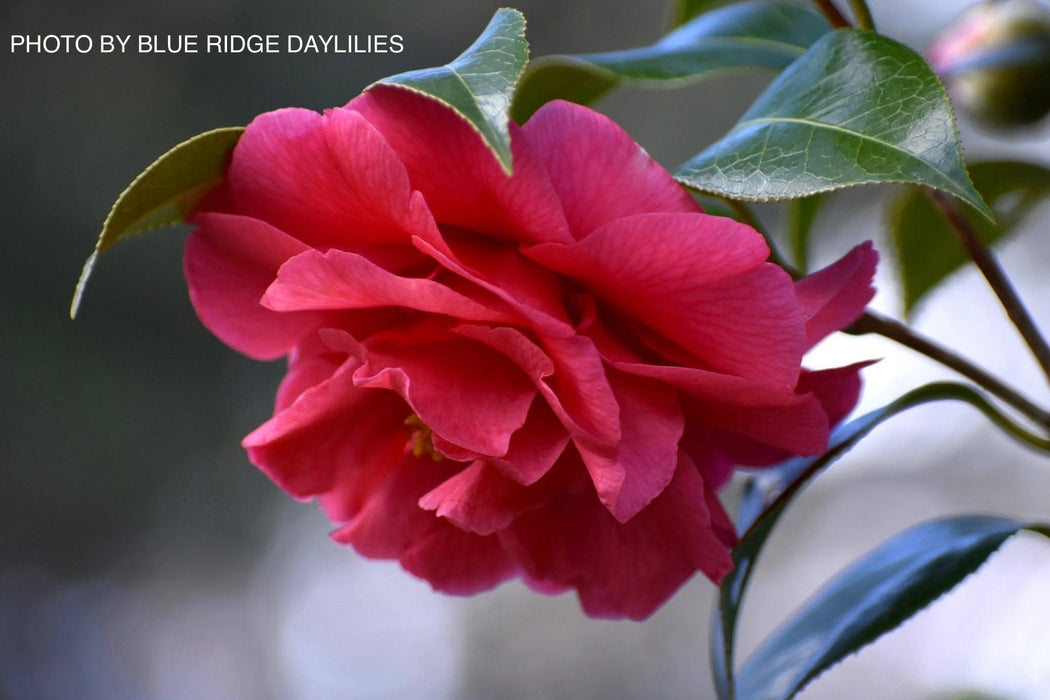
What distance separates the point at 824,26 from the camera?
729 millimetres

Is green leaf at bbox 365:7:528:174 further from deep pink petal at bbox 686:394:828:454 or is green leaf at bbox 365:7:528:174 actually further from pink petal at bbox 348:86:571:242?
deep pink petal at bbox 686:394:828:454

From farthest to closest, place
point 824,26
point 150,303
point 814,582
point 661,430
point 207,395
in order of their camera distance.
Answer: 1. point 814,582
2. point 207,395
3. point 150,303
4. point 824,26
5. point 661,430

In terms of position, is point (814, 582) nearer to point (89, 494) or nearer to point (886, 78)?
point (89, 494)

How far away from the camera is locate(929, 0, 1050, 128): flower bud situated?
2.68 feet

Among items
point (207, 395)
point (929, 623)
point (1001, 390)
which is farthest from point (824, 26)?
point (929, 623)

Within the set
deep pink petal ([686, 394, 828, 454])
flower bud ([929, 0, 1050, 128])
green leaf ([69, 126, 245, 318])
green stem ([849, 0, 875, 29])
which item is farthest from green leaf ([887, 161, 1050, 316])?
green leaf ([69, 126, 245, 318])

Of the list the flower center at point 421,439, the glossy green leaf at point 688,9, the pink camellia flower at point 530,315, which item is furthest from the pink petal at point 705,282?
the glossy green leaf at point 688,9

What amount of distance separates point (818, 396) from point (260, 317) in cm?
28

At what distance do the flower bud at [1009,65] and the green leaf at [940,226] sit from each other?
0.14 feet

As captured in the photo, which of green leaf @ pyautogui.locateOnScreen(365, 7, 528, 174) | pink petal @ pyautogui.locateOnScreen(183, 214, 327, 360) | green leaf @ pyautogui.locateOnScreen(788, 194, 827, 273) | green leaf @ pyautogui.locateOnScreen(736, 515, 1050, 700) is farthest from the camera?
green leaf @ pyautogui.locateOnScreen(788, 194, 827, 273)

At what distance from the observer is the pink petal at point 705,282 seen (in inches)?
16.2

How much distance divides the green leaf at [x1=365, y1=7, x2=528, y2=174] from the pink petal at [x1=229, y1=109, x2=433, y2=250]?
0.03m

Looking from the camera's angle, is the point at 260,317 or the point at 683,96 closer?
the point at 260,317

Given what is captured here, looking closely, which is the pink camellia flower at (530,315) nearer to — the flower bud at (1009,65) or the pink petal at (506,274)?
the pink petal at (506,274)
